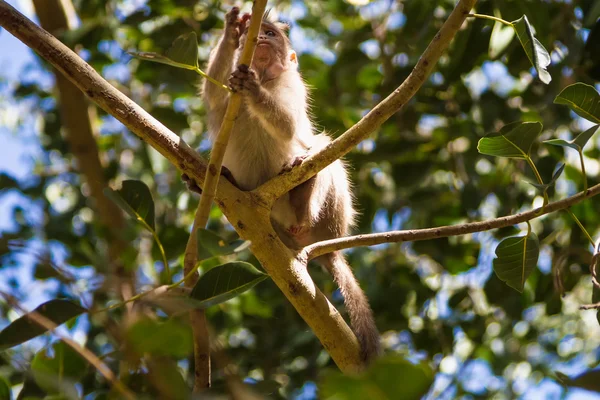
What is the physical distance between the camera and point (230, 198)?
3293 mm

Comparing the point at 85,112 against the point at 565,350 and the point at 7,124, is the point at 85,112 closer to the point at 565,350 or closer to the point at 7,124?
the point at 7,124

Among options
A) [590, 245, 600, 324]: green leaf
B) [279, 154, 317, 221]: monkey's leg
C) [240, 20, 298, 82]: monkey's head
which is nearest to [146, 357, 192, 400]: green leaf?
[590, 245, 600, 324]: green leaf

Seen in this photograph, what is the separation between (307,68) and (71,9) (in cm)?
243

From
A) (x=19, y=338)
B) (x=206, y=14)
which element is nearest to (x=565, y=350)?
Answer: (x=206, y=14)

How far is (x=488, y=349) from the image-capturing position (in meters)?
6.21

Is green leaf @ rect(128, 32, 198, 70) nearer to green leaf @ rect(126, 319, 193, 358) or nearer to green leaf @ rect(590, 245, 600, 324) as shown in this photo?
green leaf @ rect(126, 319, 193, 358)

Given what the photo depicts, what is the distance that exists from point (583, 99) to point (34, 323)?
2181 mm

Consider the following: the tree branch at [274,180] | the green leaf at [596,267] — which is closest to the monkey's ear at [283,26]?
the tree branch at [274,180]

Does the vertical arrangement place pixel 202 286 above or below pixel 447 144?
below

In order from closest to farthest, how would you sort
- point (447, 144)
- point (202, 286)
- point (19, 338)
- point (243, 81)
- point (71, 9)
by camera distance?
point (19, 338) < point (202, 286) < point (243, 81) < point (447, 144) < point (71, 9)

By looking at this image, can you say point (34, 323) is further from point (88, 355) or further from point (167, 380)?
point (167, 380)

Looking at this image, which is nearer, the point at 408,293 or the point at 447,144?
the point at 408,293

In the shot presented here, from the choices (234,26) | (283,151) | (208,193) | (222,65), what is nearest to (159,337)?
(208,193)

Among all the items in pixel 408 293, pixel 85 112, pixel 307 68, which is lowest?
pixel 408 293
